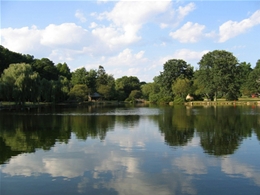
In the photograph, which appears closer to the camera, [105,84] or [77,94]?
[77,94]

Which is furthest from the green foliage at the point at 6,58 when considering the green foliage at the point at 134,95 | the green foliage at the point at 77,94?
the green foliage at the point at 134,95

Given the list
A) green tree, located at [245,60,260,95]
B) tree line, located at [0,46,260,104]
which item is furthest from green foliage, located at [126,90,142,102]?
green tree, located at [245,60,260,95]

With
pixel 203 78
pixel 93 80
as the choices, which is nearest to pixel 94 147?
pixel 203 78

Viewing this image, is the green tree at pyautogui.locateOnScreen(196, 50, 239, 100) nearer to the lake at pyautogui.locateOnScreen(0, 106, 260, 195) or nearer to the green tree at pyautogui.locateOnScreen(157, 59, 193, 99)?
the green tree at pyautogui.locateOnScreen(157, 59, 193, 99)

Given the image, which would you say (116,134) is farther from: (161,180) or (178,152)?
(161,180)

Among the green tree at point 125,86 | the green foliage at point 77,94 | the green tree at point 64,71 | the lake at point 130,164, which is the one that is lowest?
the lake at point 130,164

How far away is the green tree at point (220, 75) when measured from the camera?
73.3 meters

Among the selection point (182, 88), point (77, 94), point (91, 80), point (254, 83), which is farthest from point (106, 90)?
point (254, 83)

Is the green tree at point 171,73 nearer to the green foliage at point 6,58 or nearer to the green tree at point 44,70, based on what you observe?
the green tree at point 44,70

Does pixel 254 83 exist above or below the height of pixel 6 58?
below

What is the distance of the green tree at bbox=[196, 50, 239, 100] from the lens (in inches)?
2886

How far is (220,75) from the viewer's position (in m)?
73.0

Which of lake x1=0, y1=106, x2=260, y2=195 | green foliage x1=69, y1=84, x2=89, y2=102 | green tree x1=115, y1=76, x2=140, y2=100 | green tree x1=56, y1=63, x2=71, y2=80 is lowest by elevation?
lake x1=0, y1=106, x2=260, y2=195

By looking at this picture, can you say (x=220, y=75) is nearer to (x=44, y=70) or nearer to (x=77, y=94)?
(x=77, y=94)
